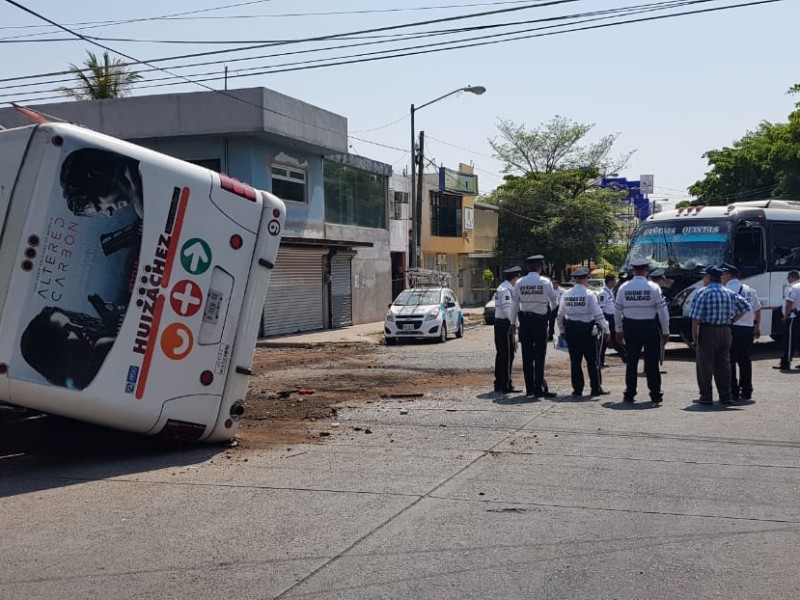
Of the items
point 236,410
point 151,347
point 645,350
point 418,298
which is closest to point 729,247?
point 645,350

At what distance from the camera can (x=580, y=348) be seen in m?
13.0

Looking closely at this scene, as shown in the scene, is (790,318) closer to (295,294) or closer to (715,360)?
(715,360)

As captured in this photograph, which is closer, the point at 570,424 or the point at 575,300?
the point at 570,424

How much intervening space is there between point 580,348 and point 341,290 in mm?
20512

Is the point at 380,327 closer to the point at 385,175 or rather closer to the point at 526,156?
the point at 385,175

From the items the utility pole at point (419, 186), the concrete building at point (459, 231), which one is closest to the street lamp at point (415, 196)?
the utility pole at point (419, 186)

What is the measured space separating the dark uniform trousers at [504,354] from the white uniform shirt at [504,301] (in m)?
0.10

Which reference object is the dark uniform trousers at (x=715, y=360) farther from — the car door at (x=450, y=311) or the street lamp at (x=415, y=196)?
the street lamp at (x=415, y=196)

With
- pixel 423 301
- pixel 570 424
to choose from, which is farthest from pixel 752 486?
pixel 423 301

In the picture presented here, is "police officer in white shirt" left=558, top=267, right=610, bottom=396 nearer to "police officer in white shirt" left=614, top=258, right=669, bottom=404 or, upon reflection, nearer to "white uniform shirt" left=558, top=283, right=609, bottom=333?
"white uniform shirt" left=558, top=283, right=609, bottom=333

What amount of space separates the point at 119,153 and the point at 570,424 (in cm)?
560

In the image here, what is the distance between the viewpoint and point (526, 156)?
67.4 metres

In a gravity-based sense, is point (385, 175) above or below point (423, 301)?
above

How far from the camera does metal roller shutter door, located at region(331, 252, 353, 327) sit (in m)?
32.3
